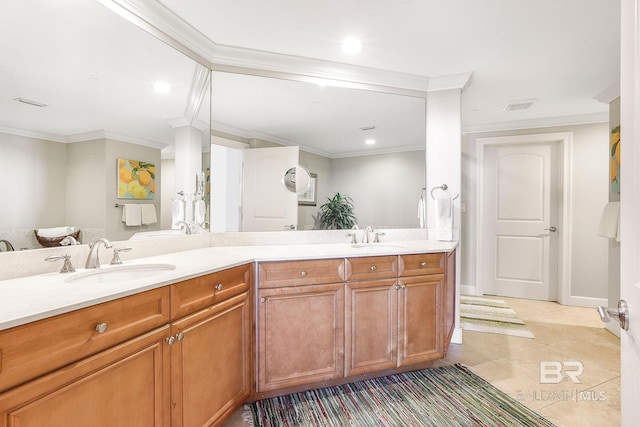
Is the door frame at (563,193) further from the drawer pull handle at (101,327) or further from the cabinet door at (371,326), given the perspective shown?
the drawer pull handle at (101,327)

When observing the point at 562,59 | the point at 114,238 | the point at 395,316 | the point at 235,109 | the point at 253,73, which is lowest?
the point at 395,316

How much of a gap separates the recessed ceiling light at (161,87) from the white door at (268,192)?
0.64 meters

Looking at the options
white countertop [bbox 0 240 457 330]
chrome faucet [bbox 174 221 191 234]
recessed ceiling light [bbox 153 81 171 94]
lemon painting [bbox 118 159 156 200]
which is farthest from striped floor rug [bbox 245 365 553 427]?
recessed ceiling light [bbox 153 81 171 94]

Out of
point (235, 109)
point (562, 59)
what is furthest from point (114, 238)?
point (562, 59)

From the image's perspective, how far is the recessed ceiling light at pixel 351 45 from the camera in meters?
2.12

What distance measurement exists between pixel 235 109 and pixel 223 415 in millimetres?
1899

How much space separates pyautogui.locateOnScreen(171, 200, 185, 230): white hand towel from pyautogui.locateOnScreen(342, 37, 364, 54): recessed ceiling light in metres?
1.49

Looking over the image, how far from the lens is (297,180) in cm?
250

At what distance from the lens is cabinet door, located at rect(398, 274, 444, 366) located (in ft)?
6.72

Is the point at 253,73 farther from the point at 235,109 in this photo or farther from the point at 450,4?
the point at 450,4

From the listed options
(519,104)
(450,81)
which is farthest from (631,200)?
(519,104)

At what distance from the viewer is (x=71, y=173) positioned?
1458 millimetres

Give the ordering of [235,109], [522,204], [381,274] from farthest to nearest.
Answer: [522,204]
[235,109]
[381,274]

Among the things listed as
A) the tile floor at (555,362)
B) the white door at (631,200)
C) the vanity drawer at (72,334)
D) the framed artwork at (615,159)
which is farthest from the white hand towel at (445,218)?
the vanity drawer at (72,334)
